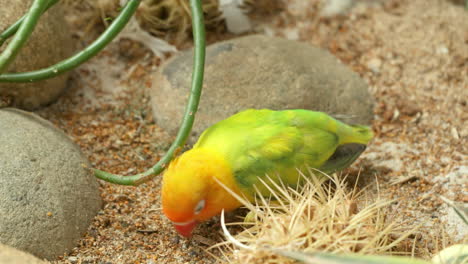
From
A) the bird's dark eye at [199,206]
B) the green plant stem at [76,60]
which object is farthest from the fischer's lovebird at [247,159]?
the green plant stem at [76,60]

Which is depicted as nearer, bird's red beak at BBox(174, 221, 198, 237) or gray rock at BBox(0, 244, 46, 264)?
gray rock at BBox(0, 244, 46, 264)

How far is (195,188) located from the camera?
62.4 inches

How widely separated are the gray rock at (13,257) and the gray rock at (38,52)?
93 centimetres

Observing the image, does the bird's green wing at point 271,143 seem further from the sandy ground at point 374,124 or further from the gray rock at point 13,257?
the gray rock at point 13,257

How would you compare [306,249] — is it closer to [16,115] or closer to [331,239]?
[331,239]

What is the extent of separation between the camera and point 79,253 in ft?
5.61

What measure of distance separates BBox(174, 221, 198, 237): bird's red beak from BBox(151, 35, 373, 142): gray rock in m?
0.64

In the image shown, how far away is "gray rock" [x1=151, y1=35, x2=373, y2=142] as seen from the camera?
7.56 feet

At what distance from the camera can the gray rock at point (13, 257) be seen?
135 cm

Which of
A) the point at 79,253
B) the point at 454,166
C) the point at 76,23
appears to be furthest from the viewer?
the point at 76,23

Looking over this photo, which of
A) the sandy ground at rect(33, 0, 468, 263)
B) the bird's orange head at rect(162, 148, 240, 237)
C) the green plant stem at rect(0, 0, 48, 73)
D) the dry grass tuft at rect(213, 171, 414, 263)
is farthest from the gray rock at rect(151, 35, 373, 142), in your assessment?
the dry grass tuft at rect(213, 171, 414, 263)

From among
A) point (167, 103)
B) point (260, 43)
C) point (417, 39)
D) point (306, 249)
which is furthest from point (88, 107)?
point (417, 39)

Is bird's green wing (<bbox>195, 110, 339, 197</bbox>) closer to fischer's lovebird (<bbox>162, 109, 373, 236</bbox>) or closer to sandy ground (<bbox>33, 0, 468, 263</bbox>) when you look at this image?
fischer's lovebird (<bbox>162, 109, 373, 236</bbox>)

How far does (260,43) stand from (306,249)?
1.39 m
